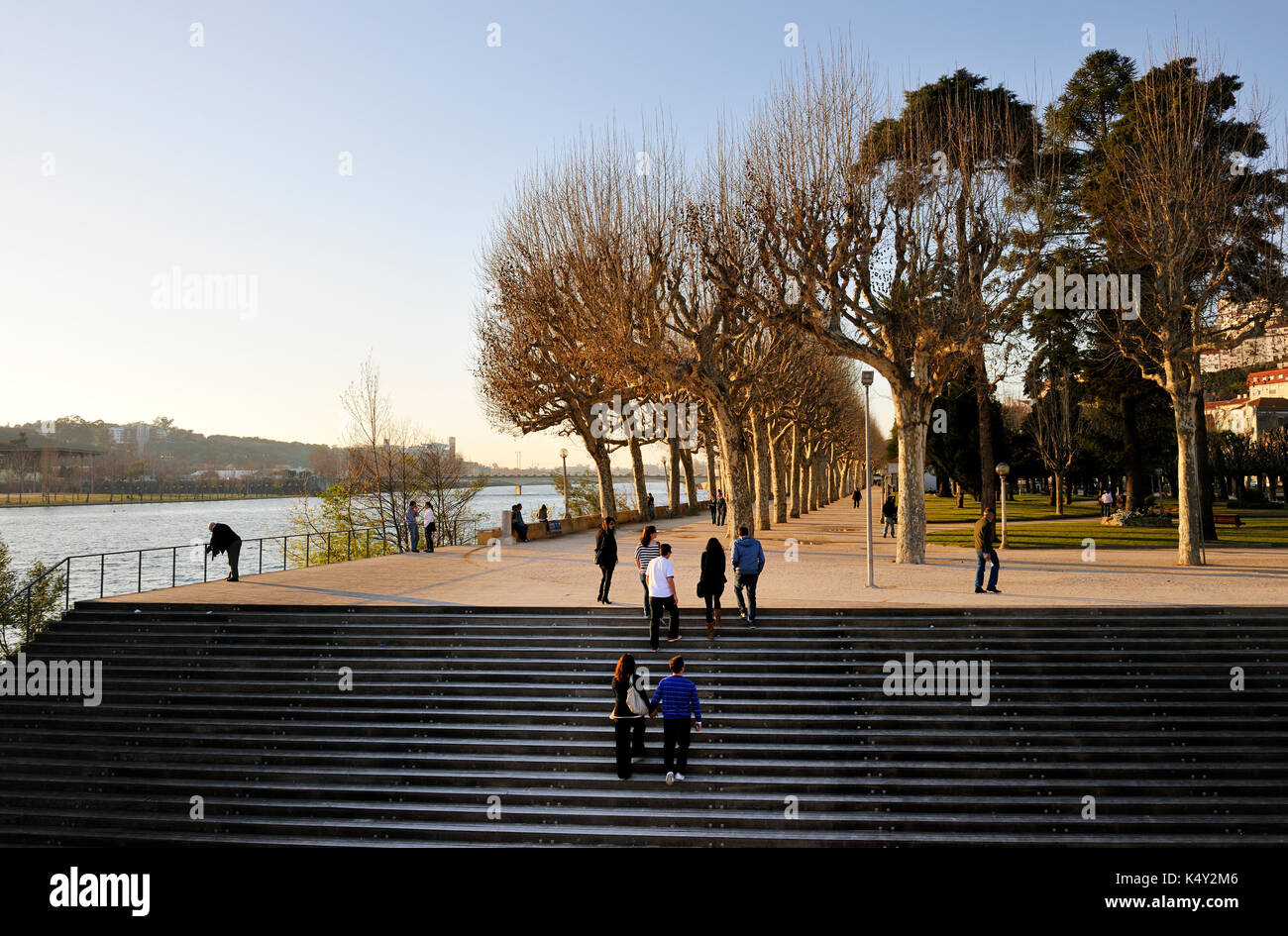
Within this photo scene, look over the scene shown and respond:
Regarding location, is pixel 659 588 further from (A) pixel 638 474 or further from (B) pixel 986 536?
(A) pixel 638 474

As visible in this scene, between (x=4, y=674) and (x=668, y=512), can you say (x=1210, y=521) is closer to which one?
(x=668, y=512)

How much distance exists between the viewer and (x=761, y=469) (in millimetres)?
40656

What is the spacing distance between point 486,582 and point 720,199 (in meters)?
14.7

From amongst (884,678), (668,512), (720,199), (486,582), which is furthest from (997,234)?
(668,512)

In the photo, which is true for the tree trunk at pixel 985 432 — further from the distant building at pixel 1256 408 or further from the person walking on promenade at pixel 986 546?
the distant building at pixel 1256 408

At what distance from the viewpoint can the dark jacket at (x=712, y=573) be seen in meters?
13.5

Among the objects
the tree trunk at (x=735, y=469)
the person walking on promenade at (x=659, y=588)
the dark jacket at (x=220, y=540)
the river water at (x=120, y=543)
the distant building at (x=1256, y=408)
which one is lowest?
the river water at (x=120, y=543)

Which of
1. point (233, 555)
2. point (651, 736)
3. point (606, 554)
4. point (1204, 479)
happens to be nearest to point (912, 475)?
point (606, 554)

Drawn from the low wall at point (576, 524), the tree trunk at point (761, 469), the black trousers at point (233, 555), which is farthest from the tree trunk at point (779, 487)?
the black trousers at point (233, 555)

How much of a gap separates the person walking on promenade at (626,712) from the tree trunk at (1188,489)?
18.1 metres

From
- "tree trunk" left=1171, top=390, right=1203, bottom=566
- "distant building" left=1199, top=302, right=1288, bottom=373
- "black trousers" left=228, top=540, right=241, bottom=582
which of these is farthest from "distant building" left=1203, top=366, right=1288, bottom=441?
"black trousers" left=228, top=540, right=241, bottom=582

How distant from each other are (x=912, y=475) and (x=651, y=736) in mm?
14229

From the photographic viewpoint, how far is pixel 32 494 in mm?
124938

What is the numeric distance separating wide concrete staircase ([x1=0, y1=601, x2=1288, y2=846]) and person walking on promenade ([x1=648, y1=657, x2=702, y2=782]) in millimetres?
357
